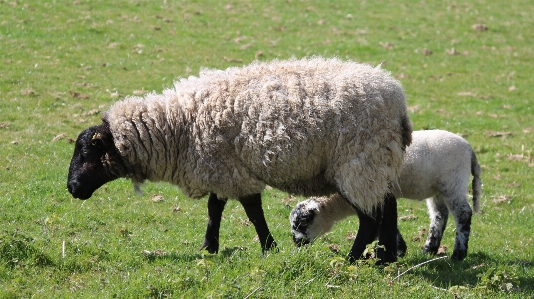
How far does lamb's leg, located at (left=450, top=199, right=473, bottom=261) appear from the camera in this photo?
876 centimetres

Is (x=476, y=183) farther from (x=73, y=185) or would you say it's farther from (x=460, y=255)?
(x=73, y=185)

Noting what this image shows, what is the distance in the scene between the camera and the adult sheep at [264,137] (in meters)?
7.43

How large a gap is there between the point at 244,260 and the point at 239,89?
2022mm

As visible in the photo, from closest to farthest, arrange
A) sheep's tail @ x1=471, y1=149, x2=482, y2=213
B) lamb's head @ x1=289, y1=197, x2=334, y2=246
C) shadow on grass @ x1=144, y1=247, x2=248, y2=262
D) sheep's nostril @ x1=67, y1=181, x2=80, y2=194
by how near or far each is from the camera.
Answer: shadow on grass @ x1=144, y1=247, x2=248, y2=262, sheep's nostril @ x1=67, y1=181, x2=80, y2=194, lamb's head @ x1=289, y1=197, x2=334, y2=246, sheep's tail @ x1=471, y1=149, x2=482, y2=213

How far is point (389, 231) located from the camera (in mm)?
8109

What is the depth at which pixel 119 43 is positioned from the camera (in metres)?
18.6

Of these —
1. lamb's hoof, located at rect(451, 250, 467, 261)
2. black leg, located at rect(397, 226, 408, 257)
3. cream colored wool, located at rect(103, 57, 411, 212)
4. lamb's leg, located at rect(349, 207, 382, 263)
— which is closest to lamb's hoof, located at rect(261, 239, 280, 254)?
cream colored wool, located at rect(103, 57, 411, 212)

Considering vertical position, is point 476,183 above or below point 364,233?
below

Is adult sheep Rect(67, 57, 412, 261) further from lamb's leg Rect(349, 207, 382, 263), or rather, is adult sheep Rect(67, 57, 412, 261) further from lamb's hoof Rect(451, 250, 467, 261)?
lamb's hoof Rect(451, 250, 467, 261)

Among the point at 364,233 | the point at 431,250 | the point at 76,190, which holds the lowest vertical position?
the point at 431,250

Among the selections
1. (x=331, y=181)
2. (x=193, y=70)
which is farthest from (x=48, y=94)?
(x=331, y=181)

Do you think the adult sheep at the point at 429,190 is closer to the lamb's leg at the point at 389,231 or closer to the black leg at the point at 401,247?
the black leg at the point at 401,247

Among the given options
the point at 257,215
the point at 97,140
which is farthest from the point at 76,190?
the point at 257,215

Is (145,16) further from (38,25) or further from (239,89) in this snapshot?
(239,89)
